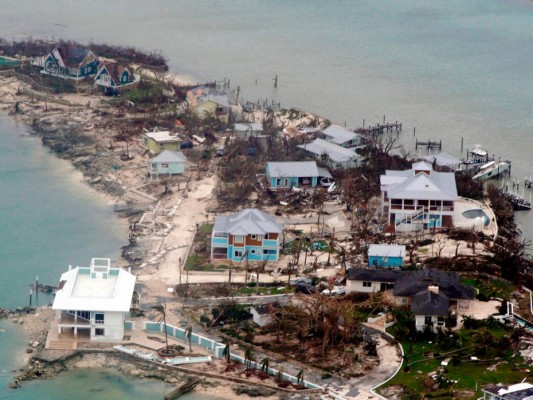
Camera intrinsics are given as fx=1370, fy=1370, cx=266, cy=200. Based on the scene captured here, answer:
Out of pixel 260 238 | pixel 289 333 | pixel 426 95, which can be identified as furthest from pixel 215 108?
pixel 289 333

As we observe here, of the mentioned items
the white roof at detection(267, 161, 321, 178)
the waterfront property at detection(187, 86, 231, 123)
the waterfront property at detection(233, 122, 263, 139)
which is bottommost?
the white roof at detection(267, 161, 321, 178)

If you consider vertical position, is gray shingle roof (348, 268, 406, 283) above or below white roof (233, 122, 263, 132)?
below

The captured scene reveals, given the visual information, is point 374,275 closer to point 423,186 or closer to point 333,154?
point 423,186

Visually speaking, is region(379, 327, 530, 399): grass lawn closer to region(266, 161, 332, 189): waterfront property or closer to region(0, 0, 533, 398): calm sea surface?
region(0, 0, 533, 398): calm sea surface

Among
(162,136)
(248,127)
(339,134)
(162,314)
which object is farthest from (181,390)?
(248,127)

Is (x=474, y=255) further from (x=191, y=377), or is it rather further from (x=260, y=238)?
(x=191, y=377)

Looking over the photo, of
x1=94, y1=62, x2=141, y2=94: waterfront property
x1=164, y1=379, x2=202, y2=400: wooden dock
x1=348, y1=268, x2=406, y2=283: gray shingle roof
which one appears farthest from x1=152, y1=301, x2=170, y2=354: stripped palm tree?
x1=94, y1=62, x2=141, y2=94: waterfront property
